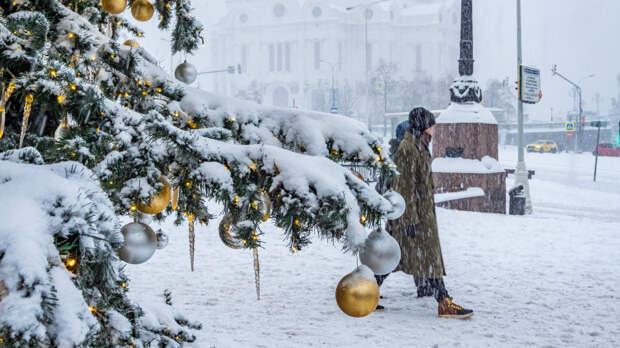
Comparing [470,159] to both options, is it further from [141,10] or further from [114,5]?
[114,5]

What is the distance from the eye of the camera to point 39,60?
1693mm

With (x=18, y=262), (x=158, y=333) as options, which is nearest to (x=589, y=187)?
(x=158, y=333)

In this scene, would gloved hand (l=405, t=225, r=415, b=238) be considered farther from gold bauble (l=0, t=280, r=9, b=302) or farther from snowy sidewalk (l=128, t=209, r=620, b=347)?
gold bauble (l=0, t=280, r=9, b=302)

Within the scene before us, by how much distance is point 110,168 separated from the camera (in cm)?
189

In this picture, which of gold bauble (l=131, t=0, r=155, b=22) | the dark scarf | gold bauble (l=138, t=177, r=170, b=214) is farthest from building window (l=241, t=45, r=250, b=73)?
gold bauble (l=138, t=177, r=170, b=214)

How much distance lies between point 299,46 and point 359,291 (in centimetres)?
8789

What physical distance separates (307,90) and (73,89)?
81599mm

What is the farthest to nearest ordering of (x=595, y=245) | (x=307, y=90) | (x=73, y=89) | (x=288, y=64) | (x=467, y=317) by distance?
(x=288, y=64) < (x=307, y=90) < (x=595, y=245) < (x=467, y=317) < (x=73, y=89)

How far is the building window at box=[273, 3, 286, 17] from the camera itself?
290 ft

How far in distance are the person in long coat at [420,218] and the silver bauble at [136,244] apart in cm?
290

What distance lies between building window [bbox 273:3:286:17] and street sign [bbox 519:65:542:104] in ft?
258

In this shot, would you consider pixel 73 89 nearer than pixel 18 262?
No

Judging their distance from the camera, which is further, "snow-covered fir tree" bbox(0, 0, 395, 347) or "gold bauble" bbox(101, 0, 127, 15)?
"gold bauble" bbox(101, 0, 127, 15)

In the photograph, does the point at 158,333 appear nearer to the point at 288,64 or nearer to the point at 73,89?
the point at 73,89
